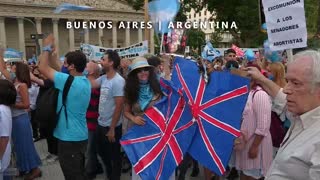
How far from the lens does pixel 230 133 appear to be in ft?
11.7

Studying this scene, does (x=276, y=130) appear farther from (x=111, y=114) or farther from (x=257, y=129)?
(x=111, y=114)

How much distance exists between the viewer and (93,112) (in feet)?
17.8

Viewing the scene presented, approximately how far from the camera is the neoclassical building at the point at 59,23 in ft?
211

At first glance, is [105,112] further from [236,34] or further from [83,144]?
[236,34]

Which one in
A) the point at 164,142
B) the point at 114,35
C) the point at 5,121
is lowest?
the point at 164,142

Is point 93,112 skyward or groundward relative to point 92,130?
skyward

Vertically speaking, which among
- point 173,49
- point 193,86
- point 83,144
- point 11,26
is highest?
point 11,26

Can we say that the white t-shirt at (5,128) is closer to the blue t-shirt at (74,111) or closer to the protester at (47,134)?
the protester at (47,134)

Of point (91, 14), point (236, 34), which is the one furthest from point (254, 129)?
point (91, 14)

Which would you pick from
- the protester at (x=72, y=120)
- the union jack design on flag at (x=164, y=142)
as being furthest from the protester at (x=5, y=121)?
the union jack design on flag at (x=164, y=142)

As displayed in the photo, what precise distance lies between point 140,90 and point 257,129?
1.30 m

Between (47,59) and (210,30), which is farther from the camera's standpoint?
(210,30)

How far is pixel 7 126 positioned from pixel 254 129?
8.14ft

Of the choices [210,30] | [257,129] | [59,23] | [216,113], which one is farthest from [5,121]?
[210,30]
